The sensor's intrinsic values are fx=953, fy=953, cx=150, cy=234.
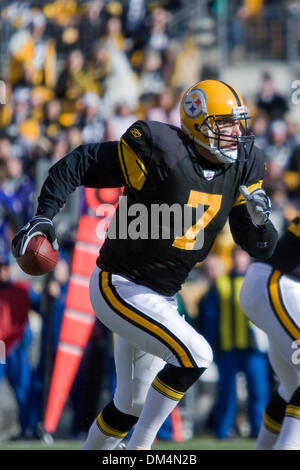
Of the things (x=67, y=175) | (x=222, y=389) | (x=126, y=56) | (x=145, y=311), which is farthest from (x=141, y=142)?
(x=126, y=56)

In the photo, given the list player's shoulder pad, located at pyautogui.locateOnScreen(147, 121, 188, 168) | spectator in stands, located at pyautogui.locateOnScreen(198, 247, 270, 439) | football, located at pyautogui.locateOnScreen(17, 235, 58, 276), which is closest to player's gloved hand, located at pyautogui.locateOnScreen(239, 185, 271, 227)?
player's shoulder pad, located at pyautogui.locateOnScreen(147, 121, 188, 168)

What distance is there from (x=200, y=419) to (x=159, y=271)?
397cm

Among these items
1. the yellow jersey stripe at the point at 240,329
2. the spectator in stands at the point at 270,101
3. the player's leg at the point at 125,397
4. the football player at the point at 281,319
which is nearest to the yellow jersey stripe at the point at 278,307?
the football player at the point at 281,319

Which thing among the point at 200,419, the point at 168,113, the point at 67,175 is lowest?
the point at 200,419

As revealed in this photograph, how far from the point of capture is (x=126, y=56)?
1166 centimetres

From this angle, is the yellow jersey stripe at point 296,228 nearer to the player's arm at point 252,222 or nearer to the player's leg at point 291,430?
the player's arm at point 252,222

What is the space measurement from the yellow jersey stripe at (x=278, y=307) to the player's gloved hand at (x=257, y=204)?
530 millimetres

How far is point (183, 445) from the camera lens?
707 cm

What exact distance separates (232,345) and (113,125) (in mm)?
2613

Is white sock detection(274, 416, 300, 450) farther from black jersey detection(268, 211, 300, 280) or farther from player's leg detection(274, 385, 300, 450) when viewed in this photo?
black jersey detection(268, 211, 300, 280)

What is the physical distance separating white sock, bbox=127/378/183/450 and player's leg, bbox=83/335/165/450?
0.80 feet

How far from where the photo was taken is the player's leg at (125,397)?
15.5ft

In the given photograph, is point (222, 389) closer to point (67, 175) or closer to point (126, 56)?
point (67, 175)

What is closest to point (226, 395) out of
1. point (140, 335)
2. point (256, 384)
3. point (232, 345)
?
point (256, 384)
